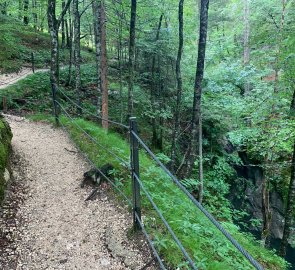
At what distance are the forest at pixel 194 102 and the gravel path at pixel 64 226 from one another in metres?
0.50

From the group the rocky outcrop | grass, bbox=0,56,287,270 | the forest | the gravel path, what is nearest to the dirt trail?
the forest

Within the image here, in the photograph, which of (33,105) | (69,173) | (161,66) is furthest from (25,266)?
(161,66)

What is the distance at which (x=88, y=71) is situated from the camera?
1988 cm

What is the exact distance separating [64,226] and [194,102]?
5838 millimetres

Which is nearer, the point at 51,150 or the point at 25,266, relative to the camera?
the point at 25,266

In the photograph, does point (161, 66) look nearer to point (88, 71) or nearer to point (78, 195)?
point (88, 71)

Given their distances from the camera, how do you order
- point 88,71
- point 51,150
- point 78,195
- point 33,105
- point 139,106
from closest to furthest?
point 78,195
point 51,150
point 33,105
point 139,106
point 88,71

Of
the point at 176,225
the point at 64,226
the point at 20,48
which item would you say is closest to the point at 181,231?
the point at 176,225

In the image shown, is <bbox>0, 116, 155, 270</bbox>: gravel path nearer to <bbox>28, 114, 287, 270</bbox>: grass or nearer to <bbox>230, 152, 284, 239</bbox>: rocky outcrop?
<bbox>28, 114, 287, 270</bbox>: grass

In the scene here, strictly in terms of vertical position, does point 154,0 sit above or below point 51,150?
above

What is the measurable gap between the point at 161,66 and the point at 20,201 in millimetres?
12093

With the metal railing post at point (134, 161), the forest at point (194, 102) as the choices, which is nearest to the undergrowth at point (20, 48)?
the forest at point (194, 102)

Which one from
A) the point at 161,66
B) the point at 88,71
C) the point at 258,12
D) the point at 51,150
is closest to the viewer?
the point at 51,150

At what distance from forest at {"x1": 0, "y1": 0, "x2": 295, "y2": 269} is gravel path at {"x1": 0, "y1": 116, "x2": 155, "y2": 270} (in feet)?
1.66
